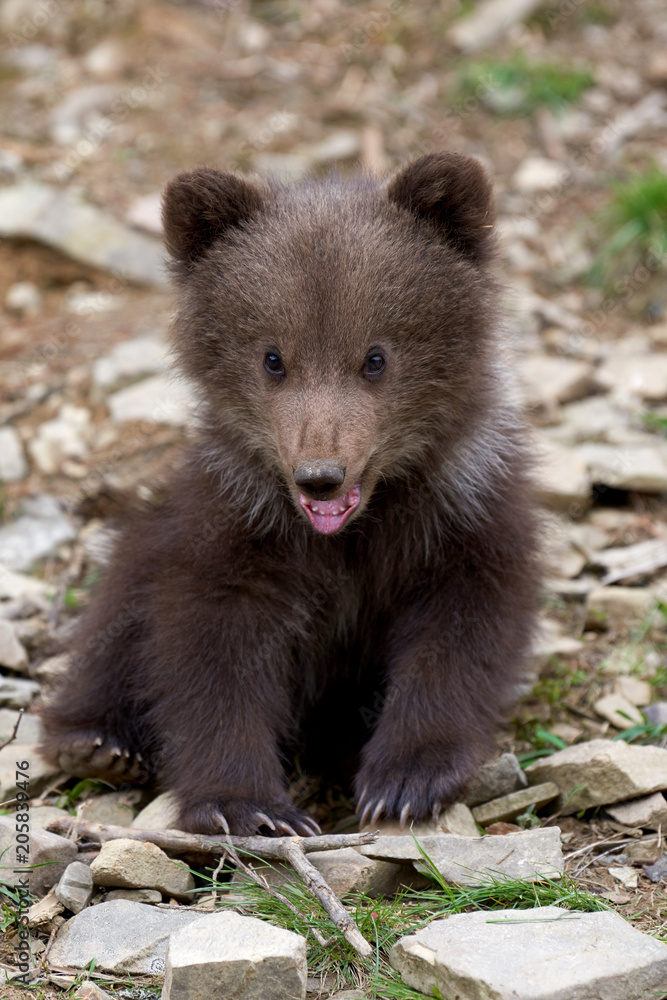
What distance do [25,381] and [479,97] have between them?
536cm

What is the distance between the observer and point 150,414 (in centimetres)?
774

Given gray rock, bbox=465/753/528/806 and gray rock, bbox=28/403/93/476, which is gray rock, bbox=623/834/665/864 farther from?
gray rock, bbox=28/403/93/476

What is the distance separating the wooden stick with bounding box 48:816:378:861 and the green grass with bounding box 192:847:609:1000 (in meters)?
0.13

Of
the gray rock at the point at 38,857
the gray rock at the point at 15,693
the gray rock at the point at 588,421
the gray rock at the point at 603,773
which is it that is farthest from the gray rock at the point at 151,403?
the gray rock at the point at 603,773

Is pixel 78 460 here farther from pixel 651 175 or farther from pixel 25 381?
pixel 651 175

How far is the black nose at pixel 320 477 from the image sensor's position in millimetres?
3908

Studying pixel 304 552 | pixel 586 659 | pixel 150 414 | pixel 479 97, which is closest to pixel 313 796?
pixel 304 552

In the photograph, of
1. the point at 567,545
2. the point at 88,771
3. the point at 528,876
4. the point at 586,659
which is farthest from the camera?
the point at 567,545

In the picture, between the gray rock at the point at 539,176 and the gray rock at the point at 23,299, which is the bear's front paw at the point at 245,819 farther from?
the gray rock at the point at 539,176

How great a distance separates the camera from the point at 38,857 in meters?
4.07

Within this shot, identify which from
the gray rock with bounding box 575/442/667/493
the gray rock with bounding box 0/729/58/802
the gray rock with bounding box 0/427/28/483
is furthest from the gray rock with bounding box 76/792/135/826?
the gray rock with bounding box 575/442/667/493

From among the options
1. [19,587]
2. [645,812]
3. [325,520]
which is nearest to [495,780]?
[645,812]

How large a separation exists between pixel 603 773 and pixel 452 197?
234 centimetres

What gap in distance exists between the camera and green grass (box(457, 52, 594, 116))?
10594mm
